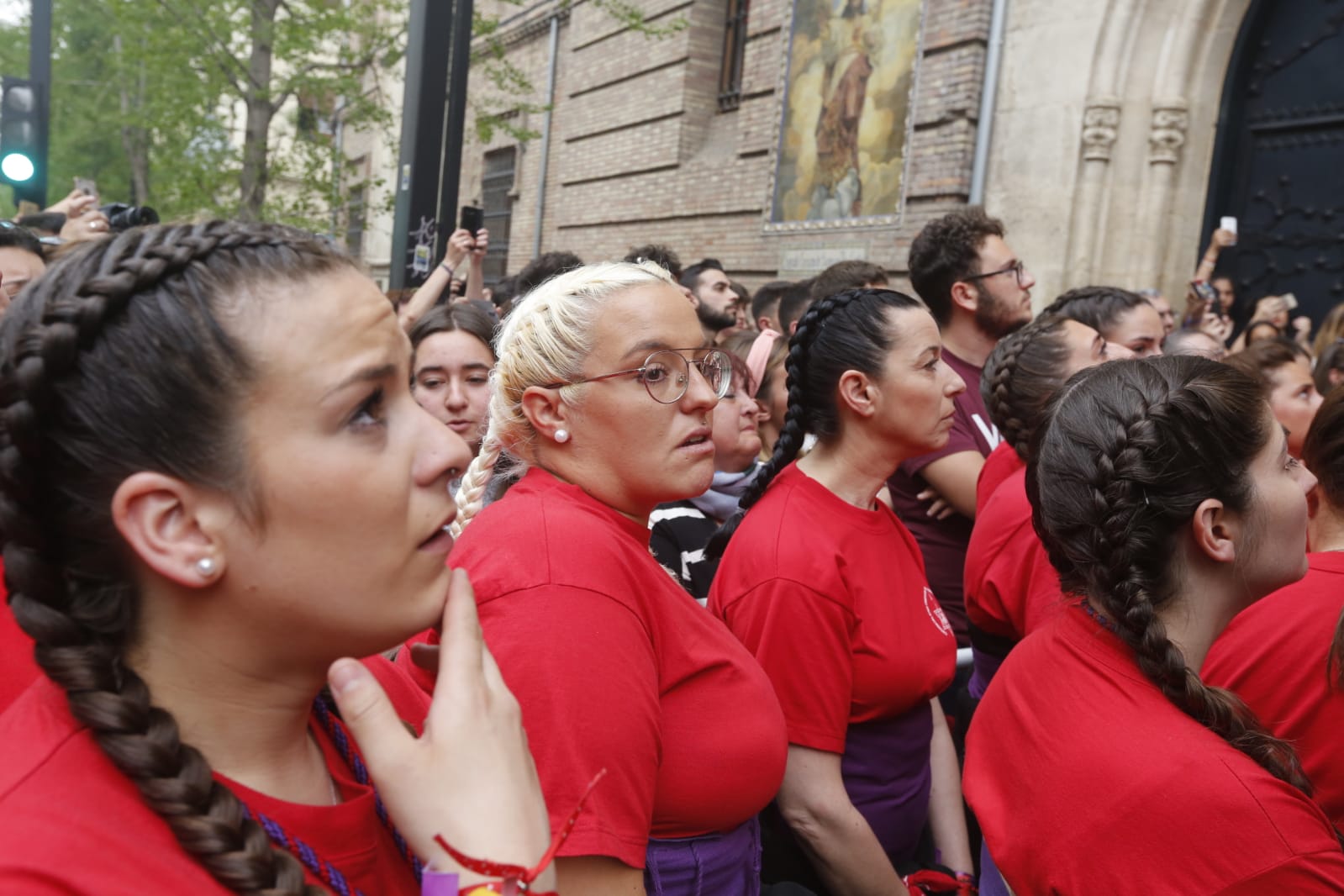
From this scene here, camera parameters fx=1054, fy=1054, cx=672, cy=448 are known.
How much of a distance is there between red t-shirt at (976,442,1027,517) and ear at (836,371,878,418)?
704 mm

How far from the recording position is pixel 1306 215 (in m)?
8.33

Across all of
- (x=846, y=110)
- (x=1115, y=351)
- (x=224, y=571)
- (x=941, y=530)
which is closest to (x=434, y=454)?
(x=224, y=571)

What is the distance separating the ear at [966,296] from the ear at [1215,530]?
295 centimetres

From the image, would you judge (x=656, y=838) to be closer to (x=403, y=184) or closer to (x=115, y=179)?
(x=403, y=184)

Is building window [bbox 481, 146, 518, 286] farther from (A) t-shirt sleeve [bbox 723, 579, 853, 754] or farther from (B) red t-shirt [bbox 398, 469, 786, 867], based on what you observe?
(B) red t-shirt [bbox 398, 469, 786, 867]

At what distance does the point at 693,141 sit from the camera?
548 inches

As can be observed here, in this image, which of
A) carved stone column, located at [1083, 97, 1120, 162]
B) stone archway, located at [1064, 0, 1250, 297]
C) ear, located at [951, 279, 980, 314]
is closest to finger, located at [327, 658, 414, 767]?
ear, located at [951, 279, 980, 314]

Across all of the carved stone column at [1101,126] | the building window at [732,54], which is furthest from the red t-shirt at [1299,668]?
the building window at [732,54]

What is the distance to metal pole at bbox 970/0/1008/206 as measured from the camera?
933cm

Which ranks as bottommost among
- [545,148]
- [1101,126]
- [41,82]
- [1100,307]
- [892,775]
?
[892,775]

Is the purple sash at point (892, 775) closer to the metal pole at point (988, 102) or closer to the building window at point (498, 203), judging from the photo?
the metal pole at point (988, 102)

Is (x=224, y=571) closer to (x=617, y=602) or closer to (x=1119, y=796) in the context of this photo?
(x=617, y=602)

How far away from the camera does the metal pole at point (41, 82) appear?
9422mm

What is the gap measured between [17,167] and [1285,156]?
10694 millimetres
